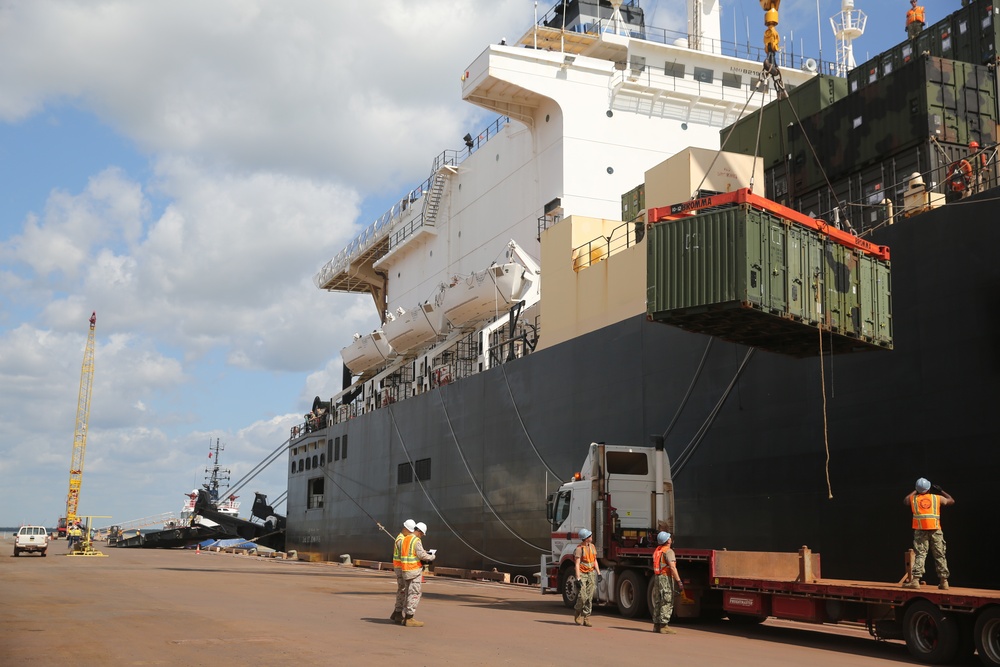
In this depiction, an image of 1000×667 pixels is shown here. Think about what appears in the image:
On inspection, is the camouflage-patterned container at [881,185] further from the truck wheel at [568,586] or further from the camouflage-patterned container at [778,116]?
the truck wheel at [568,586]

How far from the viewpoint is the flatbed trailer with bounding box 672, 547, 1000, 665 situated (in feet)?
28.7

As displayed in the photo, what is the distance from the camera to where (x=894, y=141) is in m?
14.6

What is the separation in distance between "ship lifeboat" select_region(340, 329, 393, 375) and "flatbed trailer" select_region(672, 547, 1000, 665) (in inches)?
728

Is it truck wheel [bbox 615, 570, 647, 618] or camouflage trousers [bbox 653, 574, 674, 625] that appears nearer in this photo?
A: camouflage trousers [bbox 653, 574, 674, 625]

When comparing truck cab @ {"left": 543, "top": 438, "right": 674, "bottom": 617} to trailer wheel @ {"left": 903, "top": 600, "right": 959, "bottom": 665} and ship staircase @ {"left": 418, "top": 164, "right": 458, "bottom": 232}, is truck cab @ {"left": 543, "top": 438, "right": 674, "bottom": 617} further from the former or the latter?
ship staircase @ {"left": 418, "top": 164, "right": 458, "bottom": 232}

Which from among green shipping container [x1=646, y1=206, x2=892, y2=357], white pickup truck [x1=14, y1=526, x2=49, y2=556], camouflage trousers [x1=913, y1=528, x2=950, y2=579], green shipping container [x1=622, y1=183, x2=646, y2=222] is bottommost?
white pickup truck [x1=14, y1=526, x2=49, y2=556]

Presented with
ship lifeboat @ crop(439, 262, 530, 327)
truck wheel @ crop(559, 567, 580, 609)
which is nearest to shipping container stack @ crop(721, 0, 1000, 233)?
truck wheel @ crop(559, 567, 580, 609)

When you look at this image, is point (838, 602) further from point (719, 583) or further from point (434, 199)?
point (434, 199)

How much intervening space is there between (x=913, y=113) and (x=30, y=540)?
33.0 meters

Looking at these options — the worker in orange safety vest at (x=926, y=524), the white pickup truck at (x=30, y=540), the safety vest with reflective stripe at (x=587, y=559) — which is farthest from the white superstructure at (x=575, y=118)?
the white pickup truck at (x=30, y=540)

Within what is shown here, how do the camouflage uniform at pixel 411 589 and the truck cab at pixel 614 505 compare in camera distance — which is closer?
the camouflage uniform at pixel 411 589

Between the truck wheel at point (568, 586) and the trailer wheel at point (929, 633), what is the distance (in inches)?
225

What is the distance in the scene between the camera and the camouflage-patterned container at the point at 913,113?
46.4 ft

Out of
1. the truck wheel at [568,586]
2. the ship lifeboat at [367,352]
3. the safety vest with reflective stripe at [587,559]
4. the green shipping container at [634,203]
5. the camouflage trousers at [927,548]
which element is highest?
the green shipping container at [634,203]
